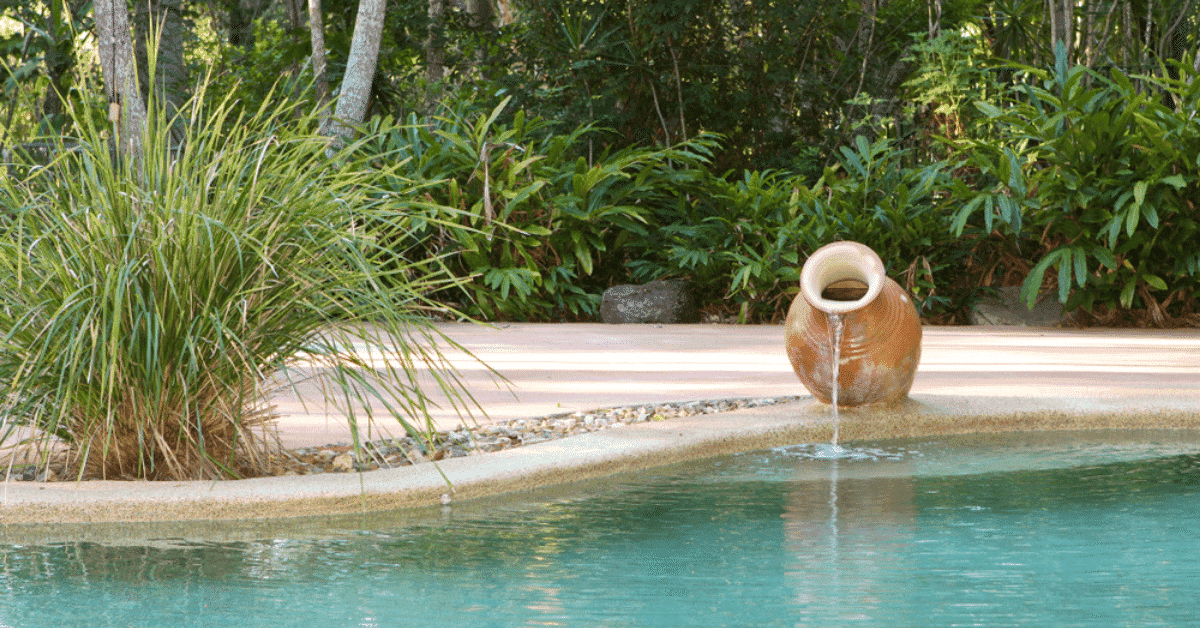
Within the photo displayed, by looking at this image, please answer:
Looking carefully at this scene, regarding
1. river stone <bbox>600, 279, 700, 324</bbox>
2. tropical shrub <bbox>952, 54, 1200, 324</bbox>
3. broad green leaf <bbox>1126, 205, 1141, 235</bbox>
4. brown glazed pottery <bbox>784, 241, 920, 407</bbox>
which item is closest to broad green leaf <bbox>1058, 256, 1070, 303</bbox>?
tropical shrub <bbox>952, 54, 1200, 324</bbox>

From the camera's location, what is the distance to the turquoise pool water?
230 centimetres

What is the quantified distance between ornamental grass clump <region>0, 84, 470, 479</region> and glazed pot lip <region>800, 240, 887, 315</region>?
64.5 inches

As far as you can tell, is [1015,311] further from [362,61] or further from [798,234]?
[362,61]

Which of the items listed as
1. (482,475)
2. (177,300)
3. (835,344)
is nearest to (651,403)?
(835,344)

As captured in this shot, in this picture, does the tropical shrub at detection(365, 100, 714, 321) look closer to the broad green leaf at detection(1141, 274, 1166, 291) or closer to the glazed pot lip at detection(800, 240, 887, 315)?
the broad green leaf at detection(1141, 274, 1166, 291)

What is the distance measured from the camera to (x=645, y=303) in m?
9.37

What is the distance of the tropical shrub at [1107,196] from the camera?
8.03 meters

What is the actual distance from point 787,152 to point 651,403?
24.5 feet

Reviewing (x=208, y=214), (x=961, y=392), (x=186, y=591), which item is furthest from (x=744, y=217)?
(x=186, y=591)

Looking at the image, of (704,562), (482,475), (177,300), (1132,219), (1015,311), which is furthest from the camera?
(1015,311)

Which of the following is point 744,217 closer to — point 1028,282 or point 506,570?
point 1028,282

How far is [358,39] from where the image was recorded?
32.3 feet

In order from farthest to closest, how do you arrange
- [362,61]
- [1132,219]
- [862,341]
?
[362,61] < [1132,219] < [862,341]

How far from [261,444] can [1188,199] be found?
6879mm
